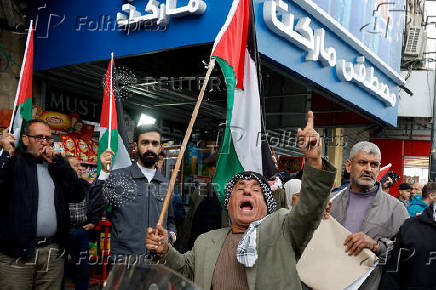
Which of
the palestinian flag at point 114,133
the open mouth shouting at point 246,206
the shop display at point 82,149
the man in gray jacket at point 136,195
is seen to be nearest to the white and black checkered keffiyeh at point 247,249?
the open mouth shouting at point 246,206

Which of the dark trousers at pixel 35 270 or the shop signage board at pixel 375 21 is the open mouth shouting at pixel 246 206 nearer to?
the dark trousers at pixel 35 270

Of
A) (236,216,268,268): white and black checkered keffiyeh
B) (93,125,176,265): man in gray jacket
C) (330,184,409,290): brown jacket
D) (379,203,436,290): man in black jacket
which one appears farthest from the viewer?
(93,125,176,265): man in gray jacket

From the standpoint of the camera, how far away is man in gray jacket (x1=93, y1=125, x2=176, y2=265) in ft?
13.4

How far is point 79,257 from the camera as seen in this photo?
240 inches

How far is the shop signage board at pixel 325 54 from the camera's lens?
6352 millimetres

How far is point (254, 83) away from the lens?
3.92 meters

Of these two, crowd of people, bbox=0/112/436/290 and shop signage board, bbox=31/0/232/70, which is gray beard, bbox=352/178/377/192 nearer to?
crowd of people, bbox=0/112/436/290

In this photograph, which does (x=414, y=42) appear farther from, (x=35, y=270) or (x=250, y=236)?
(x=250, y=236)

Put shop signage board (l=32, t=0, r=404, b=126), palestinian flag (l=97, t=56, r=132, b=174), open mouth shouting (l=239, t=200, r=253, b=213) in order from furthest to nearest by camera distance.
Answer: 1. shop signage board (l=32, t=0, r=404, b=126)
2. palestinian flag (l=97, t=56, r=132, b=174)
3. open mouth shouting (l=239, t=200, r=253, b=213)

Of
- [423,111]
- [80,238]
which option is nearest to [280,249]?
[80,238]

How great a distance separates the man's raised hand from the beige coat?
0.14 ft

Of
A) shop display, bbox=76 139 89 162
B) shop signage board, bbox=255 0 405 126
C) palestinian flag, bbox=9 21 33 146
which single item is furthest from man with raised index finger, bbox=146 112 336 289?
shop display, bbox=76 139 89 162

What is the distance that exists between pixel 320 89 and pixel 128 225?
17.7 ft

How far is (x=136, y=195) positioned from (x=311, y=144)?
2.38 meters
